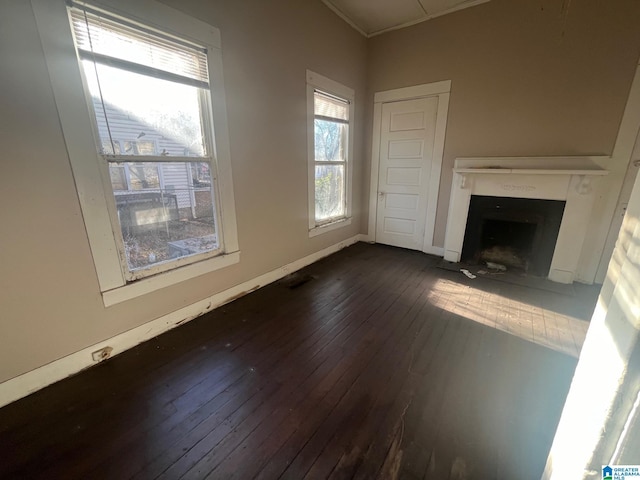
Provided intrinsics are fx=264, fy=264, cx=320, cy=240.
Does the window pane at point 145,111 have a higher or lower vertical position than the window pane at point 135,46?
lower

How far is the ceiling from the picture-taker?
3012 millimetres

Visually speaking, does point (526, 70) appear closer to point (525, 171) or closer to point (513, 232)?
point (525, 171)

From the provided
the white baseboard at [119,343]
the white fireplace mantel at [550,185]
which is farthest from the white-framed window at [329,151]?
the white fireplace mantel at [550,185]

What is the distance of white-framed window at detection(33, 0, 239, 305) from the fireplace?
3.00 metres

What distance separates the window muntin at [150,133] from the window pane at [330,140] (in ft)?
5.16

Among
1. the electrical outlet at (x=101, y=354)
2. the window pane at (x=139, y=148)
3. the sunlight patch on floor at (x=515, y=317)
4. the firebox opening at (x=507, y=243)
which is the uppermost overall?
the window pane at (x=139, y=148)

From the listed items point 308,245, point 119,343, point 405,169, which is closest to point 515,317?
point 308,245

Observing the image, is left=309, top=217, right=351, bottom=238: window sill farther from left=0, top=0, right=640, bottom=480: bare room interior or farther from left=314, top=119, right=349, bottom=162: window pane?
left=314, top=119, right=349, bottom=162: window pane

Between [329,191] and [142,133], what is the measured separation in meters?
2.39

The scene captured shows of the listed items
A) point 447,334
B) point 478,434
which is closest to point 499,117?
point 447,334

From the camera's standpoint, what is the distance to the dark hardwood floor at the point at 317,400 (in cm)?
119

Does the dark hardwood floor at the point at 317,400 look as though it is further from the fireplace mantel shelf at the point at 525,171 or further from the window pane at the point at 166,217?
the fireplace mantel shelf at the point at 525,171

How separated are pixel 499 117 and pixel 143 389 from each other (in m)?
4.23

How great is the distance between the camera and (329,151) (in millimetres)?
3619
